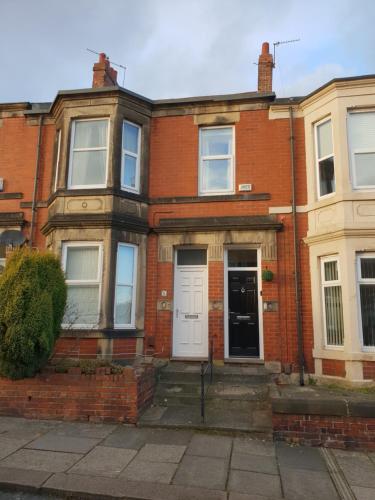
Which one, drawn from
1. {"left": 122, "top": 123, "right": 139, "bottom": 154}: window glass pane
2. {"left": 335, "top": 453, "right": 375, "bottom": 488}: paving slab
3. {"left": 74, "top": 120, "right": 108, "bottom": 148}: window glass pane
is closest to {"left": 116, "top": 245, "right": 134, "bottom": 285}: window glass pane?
{"left": 122, "top": 123, "right": 139, "bottom": 154}: window glass pane

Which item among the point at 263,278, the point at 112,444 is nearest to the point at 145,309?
the point at 263,278

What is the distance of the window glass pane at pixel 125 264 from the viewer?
29.9ft

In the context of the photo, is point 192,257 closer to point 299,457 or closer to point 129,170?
point 129,170

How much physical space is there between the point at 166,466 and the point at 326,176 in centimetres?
677

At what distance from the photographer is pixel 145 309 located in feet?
30.0

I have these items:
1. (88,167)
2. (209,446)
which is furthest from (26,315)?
(88,167)

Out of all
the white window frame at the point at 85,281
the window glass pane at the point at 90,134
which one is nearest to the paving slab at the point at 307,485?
the white window frame at the point at 85,281

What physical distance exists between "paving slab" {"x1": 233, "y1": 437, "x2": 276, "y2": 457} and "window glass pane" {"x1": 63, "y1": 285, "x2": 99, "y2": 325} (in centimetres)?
435

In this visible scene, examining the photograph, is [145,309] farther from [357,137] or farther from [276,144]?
[357,137]

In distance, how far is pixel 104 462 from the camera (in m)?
4.67

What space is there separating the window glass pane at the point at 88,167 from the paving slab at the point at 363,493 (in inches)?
300

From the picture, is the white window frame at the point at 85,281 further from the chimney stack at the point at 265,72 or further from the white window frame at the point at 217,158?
the chimney stack at the point at 265,72

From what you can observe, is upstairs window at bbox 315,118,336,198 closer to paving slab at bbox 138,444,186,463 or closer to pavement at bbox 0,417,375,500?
pavement at bbox 0,417,375,500

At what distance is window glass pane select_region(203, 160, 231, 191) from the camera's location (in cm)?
962
